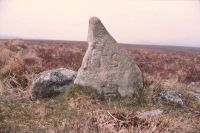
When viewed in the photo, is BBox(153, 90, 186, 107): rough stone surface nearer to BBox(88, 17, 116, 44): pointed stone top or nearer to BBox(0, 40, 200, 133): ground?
BBox(0, 40, 200, 133): ground

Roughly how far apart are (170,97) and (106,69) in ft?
5.94

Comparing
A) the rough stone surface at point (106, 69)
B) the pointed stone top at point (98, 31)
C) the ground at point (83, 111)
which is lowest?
the ground at point (83, 111)

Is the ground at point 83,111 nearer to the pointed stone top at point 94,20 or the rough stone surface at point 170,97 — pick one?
the rough stone surface at point 170,97

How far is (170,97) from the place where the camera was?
12773mm

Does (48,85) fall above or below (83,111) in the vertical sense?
above

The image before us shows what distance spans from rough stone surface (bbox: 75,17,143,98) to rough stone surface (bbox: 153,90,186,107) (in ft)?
1.85

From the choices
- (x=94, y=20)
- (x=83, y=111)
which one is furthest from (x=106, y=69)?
(x=83, y=111)

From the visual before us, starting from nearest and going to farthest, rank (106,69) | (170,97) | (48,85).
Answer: (106,69)
(170,97)
(48,85)

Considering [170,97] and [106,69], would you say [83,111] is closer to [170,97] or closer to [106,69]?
[106,69]

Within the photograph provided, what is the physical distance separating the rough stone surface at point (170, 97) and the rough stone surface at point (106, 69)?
0.56 meters

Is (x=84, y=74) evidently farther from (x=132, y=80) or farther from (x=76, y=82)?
(x=132, y=80)

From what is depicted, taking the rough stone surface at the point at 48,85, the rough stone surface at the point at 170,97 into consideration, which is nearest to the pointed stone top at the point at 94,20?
the rough stone surface at the point at 48,85

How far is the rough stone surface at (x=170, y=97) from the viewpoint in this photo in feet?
41.3

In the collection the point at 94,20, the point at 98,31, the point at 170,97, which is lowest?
the point at 170,97
